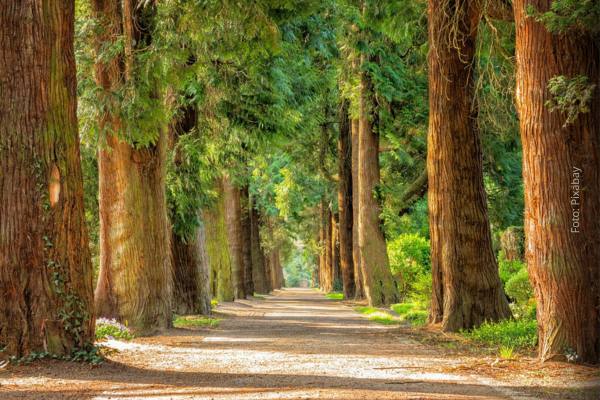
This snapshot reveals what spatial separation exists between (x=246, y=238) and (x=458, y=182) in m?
25.4

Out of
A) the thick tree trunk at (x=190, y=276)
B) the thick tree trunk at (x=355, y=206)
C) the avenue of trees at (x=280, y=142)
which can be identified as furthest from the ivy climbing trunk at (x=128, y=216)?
the thick tree trunk at (x=355, y=206)

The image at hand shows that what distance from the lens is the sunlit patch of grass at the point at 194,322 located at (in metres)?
19.3

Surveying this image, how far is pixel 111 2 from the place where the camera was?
16688mm

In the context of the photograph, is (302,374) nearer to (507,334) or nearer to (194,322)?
(507,334)

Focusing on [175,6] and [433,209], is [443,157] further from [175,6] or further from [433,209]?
[175,6]

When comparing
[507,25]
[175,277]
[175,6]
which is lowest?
[175,277]

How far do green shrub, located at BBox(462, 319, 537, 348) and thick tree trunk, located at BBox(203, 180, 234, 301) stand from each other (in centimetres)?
1622

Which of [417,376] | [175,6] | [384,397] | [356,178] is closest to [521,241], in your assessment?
[356,178]

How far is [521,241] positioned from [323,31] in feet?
29.1

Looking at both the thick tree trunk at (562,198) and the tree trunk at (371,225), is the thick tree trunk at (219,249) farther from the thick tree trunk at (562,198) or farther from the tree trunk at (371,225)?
the thick tree trunk at (562,198)

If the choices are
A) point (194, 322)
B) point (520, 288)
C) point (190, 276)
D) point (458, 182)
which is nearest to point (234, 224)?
point (190, 276)

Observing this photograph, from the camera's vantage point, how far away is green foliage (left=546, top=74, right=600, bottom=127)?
9.77m

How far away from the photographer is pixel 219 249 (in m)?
30.7

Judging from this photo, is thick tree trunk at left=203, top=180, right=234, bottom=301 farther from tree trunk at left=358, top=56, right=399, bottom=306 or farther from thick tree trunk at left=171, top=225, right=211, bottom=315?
thick tree trunk at left=171, top=225, right=211, bottom=315
